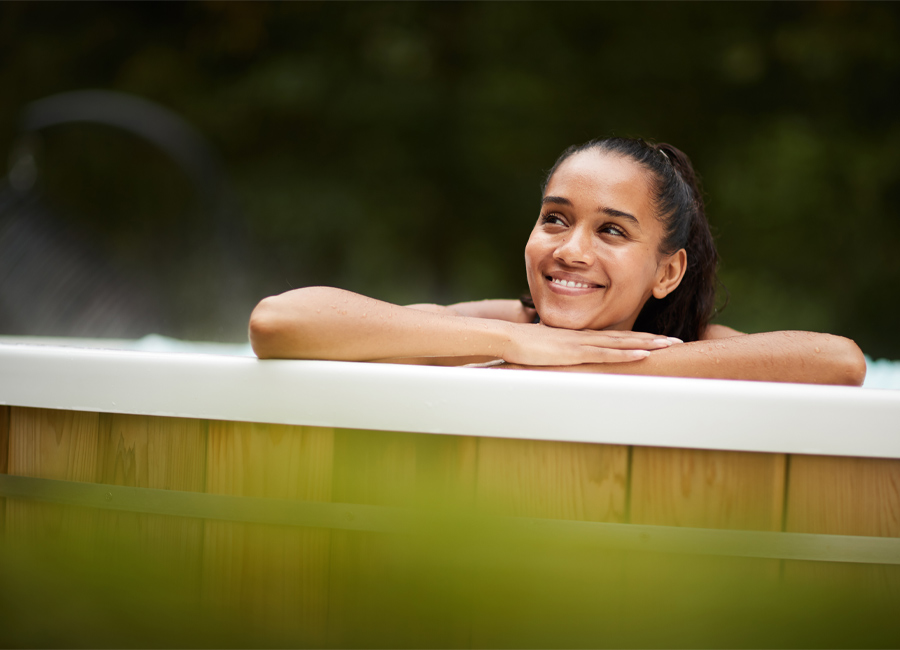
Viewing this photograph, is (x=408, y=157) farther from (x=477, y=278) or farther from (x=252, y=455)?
(x=252, y=455)

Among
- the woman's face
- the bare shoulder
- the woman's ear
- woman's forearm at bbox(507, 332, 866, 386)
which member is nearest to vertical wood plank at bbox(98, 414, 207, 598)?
woman's forearm at bbox(507, 332, 866, 386)

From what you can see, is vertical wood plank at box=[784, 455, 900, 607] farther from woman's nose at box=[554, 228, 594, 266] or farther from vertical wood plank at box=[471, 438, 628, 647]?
woman's nose at box=[554, 228, 594, 266]

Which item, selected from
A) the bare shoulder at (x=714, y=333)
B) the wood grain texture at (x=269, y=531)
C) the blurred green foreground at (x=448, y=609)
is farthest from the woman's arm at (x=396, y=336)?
the bare shoulder at (x=714, y=333)

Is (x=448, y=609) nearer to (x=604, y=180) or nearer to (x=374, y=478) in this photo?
(x=374, y=478)

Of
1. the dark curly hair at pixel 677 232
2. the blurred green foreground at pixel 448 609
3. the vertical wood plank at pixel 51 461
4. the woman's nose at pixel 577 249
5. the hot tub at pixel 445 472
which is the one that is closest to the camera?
the blurred green foreground at pixel 448 609

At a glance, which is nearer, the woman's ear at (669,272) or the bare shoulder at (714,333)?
the woman's ear at (669,272)

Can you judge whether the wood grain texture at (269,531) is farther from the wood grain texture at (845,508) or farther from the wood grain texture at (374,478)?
the wood grain texture at (845,508)

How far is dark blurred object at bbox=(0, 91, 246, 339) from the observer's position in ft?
15.8

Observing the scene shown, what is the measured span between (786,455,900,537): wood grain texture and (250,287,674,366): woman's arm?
293mm

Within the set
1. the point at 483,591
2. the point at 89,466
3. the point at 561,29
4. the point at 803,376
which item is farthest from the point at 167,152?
the point at 483,591

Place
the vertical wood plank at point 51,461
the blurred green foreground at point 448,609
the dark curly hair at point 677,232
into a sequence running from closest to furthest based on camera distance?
1. the blurred green foreground at point 448,609
2. the vertical wood plank at point 51,461
3. the dark curly hair at point 677,232

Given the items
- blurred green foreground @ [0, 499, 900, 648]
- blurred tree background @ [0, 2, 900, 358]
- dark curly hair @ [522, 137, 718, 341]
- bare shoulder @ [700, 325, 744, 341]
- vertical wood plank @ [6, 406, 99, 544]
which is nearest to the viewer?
blurred green foreground @ [0, 499, 900, 648]

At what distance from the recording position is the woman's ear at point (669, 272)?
1485 millimetres

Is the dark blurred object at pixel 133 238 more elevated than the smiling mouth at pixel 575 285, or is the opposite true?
the dark blurred object at pixel 133 238
